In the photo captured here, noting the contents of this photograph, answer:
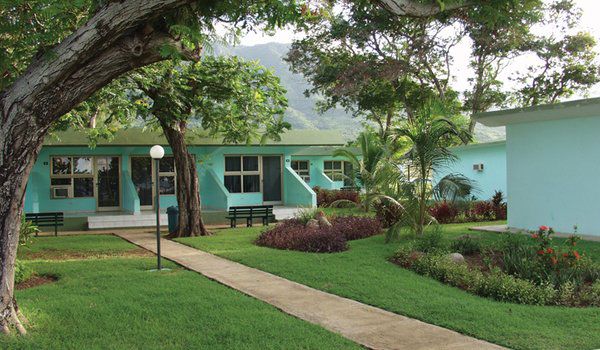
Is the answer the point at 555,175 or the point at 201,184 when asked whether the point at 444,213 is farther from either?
the point at 201,184

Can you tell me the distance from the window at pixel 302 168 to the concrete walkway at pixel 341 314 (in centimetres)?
1838

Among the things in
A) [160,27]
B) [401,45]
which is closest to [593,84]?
[401,45]

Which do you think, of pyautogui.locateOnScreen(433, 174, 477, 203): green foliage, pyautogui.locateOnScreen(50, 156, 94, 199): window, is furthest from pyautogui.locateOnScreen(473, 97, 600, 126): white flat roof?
pyautogui.locateOnScreen(50, 156, 94, 199): window

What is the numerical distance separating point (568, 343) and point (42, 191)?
19.1m

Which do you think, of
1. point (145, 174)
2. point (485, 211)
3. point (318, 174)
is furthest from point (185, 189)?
point (318, 174)

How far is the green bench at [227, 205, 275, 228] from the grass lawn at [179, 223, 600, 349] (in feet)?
20.2

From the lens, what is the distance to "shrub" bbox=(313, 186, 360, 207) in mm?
26420

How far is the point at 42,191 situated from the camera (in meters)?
20.5

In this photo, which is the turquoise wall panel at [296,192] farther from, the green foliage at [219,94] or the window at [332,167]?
the green foliage at [219,94]

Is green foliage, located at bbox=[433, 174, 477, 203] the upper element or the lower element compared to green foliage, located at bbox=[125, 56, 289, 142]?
lower

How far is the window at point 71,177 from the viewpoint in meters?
20.8

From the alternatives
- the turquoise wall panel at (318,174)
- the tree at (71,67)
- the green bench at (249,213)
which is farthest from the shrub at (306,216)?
the turquoise wall panel at (318,174)

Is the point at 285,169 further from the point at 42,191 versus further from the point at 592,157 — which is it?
the point at 592,157

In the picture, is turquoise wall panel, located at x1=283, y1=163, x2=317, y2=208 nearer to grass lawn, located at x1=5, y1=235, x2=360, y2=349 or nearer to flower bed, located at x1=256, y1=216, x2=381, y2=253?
flower bed, located at x1=256, y1=216, x2=381, y2=253
